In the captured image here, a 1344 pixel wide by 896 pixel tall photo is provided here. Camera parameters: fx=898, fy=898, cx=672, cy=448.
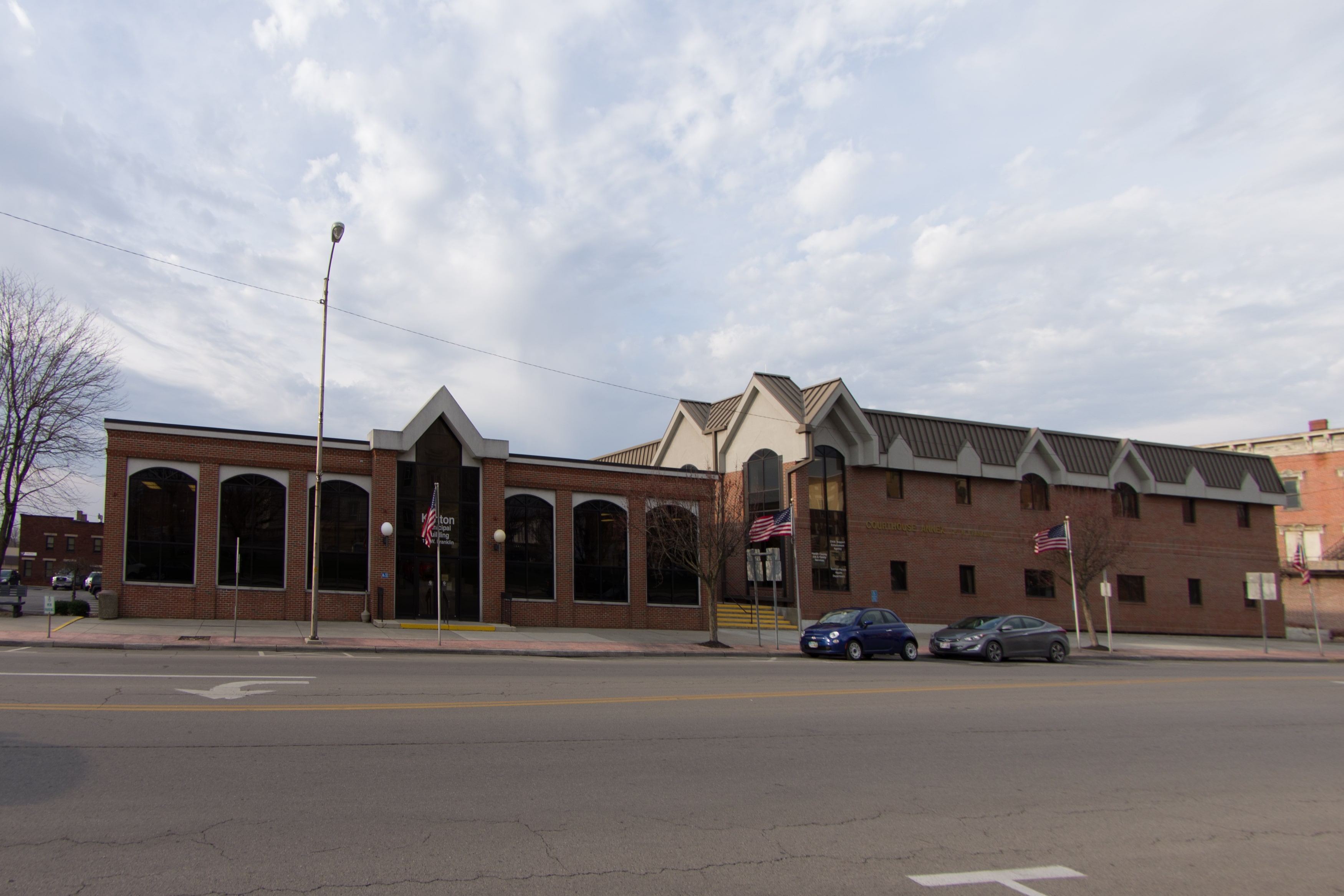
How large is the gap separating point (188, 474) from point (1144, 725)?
→ 24549mm

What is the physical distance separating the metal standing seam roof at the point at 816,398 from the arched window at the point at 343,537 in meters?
16.4

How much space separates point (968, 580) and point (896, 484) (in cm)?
535

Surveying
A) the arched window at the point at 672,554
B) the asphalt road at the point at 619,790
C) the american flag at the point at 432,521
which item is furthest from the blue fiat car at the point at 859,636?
the american flag at the point at 432,521

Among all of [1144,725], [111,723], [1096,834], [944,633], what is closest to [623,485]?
[944,633]

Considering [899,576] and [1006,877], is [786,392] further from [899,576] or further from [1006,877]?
[1006,877]

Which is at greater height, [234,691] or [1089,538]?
[1089,538]

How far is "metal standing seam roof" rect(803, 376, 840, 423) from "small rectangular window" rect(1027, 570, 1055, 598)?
13.0 metres

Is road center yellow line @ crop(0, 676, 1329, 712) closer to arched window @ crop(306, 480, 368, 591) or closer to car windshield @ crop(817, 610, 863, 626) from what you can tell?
car windshield @ crop(817, 610, 863, 626)

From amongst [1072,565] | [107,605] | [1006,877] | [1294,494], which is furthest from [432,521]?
[1294,494]

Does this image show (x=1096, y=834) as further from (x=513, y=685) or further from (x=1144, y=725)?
(x=513, y=685)

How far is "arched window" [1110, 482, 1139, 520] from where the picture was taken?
42156mm

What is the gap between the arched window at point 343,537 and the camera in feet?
88.4

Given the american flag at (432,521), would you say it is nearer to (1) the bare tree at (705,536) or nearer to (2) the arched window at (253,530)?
(2) the arched window at (253,530)

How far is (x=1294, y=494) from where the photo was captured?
2276 inches
